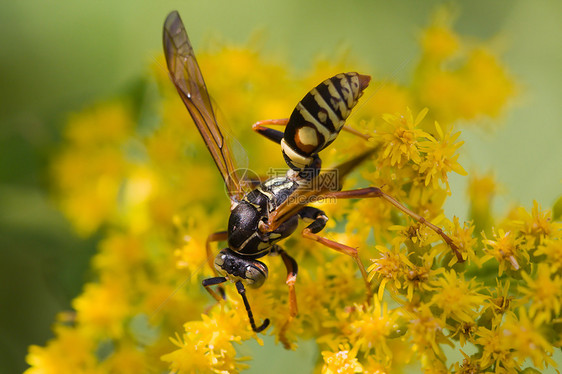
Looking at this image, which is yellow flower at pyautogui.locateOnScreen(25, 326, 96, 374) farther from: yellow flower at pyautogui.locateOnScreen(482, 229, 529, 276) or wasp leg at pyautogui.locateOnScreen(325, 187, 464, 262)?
yellow flower at pyautogui.locateOnScreen(482, 229, 529, 276)

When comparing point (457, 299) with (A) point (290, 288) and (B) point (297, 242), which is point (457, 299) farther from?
(B) point (297, 242)

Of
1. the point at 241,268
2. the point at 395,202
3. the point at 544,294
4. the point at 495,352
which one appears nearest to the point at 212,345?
the point at 241,268

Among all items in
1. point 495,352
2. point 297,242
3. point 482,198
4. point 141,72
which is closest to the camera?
point 495,352

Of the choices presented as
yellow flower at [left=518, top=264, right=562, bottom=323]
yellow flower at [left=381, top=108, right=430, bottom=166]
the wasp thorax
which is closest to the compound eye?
the wasp thorax

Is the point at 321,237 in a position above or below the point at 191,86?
below

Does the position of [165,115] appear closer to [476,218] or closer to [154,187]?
[154,187]
